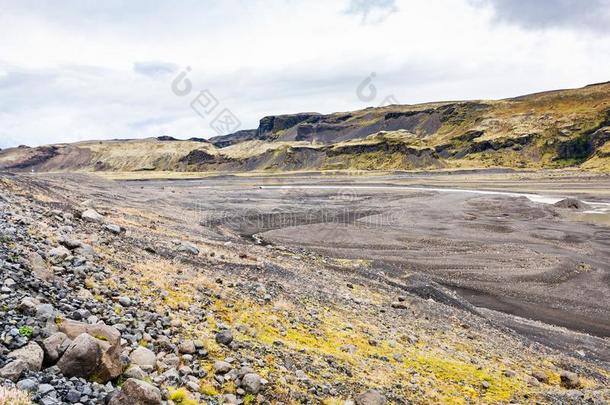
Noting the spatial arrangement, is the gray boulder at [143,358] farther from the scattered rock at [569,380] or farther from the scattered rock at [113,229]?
the scattered rock at [113,229]

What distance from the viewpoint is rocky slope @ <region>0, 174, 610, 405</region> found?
280 inches

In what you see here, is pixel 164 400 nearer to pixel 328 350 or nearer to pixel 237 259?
pixel 328 350

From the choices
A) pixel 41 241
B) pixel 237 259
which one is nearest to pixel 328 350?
pixel 41 241

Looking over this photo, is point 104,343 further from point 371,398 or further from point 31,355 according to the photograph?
point 371,398

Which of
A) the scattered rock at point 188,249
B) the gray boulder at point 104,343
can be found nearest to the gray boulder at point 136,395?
the gray boulder at point 104,343

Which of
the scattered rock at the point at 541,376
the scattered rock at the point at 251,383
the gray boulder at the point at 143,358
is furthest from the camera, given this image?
the scattered rock at the point at 541,376

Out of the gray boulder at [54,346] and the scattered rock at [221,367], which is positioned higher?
the gray boulder at [54,346]

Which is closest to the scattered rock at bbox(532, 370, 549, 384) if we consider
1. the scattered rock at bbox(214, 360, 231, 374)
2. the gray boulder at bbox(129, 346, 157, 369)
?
the scattered rock at bbox(214, 360, 231, 374)

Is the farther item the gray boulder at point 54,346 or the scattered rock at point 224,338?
the scattered rock at point 224,338

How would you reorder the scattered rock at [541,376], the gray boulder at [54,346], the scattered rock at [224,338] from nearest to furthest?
the gray boulder at [54,346] < the scattered rock at [224,338] < the scattered rock at [541,376]

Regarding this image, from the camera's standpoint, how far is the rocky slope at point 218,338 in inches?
280

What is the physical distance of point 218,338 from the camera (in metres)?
10.2

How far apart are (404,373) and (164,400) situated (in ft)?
21.9

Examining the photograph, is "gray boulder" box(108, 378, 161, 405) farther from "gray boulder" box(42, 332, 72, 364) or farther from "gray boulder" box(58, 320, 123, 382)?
"gray boulder" box(42, 332, 72, 364)
